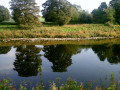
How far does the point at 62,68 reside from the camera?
1118 centimetres

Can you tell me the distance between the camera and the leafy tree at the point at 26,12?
31422 millimetres

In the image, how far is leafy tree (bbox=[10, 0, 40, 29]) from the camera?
103 feet

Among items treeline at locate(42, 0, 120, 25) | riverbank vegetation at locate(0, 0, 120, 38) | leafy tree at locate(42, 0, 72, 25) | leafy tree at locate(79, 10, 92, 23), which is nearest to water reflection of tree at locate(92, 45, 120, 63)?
riverbank vegetation at locate(0, 0, 120, 38)

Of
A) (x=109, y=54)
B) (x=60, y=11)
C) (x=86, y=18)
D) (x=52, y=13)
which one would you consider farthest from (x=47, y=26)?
(x=109, y=54)

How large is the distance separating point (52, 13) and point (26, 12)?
27.9 ft

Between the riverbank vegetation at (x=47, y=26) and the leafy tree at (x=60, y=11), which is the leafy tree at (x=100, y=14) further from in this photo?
the leafy tree at (x=60, y=11)

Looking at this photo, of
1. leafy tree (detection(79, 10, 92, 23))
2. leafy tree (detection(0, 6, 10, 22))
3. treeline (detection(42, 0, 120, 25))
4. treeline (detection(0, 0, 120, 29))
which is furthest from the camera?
leafy tree (detection(79, 10, 92, 23))

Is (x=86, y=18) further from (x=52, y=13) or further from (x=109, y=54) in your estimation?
(x=109, y=54)

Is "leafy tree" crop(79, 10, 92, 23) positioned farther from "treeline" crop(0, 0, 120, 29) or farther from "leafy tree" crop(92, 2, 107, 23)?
"leafy tree" crop(92, 2, 107, 23)

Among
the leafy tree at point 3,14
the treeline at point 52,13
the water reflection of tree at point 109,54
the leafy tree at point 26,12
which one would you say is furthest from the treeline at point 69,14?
the water reflection of tree at point 109,54

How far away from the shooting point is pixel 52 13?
38.9m

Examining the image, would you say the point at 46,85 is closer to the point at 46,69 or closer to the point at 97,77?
the point at 46,69

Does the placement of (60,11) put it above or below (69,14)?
above

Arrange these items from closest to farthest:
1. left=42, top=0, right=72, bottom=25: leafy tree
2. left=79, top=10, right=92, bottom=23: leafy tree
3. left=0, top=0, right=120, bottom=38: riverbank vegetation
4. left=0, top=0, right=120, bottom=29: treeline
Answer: left=0, top=0, right=120, bottom=38: riverbank vegetation → left=0, top=0, right=120, bottom=29: treeline → left=42, top=0, right=72, bottom=25: leafy tree → left=79, top=10, right=92, bottom=23: leafy tree
